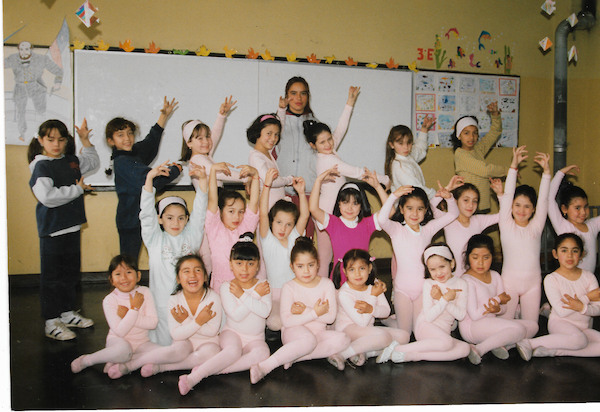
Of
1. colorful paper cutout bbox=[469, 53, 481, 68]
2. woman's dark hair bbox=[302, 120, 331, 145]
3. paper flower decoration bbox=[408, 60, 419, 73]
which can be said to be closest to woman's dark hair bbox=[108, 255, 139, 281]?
woman's dark hair bbox=[302, 120, 331, 145]

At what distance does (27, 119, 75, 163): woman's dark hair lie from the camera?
2.94m

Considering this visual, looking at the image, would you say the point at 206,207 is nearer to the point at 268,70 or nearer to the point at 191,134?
the point at 191,134

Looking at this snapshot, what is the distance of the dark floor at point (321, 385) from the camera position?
92.4 inches

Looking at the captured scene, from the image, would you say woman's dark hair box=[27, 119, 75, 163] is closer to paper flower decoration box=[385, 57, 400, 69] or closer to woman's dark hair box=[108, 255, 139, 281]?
woman's dark hair box=[108, 255, 139, 281]

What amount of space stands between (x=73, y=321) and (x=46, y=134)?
1.11 metres

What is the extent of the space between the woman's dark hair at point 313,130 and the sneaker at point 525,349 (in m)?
1.70

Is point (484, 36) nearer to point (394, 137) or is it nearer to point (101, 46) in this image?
point (394, 137)

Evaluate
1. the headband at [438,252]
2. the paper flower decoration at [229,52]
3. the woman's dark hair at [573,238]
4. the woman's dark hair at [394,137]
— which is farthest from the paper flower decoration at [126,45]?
the woman's dark hair at [573,238]

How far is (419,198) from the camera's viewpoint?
10.1 feet

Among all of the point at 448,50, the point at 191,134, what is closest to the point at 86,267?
the point at 191,134

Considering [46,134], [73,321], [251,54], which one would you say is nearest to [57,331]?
[73,321]

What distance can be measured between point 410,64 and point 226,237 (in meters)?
2.45

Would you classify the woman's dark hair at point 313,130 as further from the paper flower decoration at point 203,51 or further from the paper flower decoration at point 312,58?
the paper flower decoration at point 203,51

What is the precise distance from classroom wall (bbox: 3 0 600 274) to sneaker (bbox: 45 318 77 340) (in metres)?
1.01
